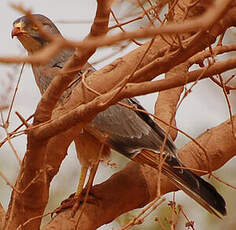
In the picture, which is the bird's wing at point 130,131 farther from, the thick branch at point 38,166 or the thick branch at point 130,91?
the thick branch at point 130,91

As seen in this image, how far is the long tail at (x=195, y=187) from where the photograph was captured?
3.76 metres

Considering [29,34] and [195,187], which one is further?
[29,34]

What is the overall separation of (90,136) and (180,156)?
72cm

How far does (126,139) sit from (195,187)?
30.1 inches

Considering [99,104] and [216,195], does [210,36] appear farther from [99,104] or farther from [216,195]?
[216,195]

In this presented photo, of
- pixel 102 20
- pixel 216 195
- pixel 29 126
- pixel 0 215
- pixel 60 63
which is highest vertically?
pixel 60 63

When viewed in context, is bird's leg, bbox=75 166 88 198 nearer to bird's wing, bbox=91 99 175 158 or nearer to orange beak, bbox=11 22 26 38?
bird's wing, bbox=91 99 175 158

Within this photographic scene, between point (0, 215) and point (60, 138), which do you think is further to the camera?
point (0, 215)

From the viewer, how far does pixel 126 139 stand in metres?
4.37

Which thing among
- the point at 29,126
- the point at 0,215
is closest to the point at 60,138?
the point at 29,126

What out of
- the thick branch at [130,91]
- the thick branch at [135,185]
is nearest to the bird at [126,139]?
the thick branch at [135,185]

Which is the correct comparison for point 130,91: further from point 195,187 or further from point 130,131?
point 130,131

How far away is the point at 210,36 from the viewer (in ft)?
8.73

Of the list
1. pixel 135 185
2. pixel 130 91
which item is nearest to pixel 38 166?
pixel 130 91
